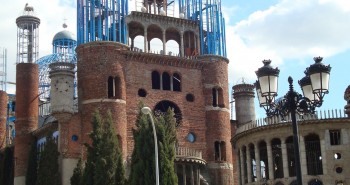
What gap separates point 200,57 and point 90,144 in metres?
14.9

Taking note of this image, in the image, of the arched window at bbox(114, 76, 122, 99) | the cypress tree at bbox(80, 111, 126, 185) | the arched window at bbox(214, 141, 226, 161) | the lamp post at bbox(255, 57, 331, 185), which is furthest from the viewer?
the arched window at bbox(214, 141, 226, 161)

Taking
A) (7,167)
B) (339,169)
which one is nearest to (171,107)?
(339,169)

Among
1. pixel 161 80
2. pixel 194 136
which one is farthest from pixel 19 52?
pixel 194 136

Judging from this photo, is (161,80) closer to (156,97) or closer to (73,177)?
(156,97)

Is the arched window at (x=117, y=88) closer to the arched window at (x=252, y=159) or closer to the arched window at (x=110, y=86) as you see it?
the arched window at (x=110, y=86)

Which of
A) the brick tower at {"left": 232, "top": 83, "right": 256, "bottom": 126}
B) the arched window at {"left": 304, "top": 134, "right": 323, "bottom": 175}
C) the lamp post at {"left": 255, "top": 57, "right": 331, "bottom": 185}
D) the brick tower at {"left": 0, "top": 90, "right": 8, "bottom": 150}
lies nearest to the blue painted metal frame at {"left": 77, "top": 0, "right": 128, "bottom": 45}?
the brick tower at {"left": 232, "top": 83, "right": 256, "bottom": 126}

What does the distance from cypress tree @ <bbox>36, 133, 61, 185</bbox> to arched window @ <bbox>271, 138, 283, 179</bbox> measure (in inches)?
726

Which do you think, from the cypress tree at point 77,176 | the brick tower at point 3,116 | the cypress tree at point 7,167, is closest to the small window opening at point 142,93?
the cypress tree at point 77,176

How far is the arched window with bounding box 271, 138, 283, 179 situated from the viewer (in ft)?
155

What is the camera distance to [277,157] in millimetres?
Answer: 49500

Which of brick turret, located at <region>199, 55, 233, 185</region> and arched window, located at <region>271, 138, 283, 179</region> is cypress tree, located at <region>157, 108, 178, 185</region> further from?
brick turret, located at <region>199, 55, 233, 185</region>

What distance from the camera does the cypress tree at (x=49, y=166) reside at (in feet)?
177

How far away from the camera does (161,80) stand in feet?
199

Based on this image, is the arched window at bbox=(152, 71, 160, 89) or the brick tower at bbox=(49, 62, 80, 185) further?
the arched window at bbox=(152, 71, 160, 89)
